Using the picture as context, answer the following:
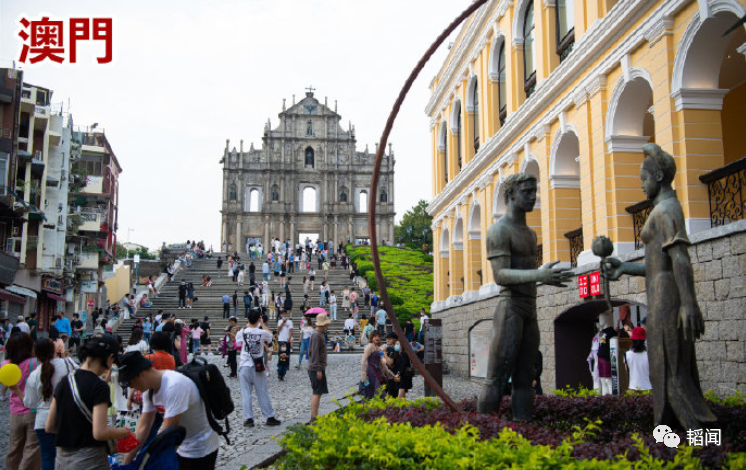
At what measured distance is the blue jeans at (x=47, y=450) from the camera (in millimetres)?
6148

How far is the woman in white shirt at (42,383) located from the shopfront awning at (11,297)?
22.8 metres

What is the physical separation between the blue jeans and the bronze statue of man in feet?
12.6

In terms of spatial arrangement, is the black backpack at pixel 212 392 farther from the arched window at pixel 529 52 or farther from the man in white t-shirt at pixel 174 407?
the arched window at pixel 529 52

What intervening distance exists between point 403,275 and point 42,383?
1610 inches

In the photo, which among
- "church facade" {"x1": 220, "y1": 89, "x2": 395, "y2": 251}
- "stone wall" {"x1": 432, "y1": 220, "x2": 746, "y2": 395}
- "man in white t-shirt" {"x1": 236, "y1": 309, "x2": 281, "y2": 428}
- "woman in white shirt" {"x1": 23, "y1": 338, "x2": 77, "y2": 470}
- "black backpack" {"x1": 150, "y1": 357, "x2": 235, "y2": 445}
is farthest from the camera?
"church facade" {"x1": 220, "y1": 89, "x2": 395, "y2": 251}

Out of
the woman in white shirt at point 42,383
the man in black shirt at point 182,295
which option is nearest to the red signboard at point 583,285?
the woman in white shirt at point 42,383

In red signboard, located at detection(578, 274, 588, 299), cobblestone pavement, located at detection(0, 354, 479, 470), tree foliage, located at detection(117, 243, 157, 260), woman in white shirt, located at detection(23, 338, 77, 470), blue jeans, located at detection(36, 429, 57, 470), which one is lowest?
cobblestone pavement, located at detection(0, 354, 479, 470)

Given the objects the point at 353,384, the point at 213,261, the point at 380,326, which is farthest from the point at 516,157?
the point at 213,261

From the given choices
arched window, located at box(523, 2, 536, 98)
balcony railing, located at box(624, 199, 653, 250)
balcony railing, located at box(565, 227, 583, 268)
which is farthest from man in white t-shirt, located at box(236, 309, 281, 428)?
arched window, located at box(523, 2, 536, 98)

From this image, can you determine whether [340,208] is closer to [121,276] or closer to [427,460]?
[121,276]

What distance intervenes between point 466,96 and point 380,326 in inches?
397

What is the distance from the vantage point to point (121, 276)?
204 ft

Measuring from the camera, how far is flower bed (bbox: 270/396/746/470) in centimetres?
442

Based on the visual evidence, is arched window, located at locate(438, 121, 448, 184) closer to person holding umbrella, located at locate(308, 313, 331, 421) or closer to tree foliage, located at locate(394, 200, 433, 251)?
person holding umbrella, located at locate(308, 313, 331, 421)
